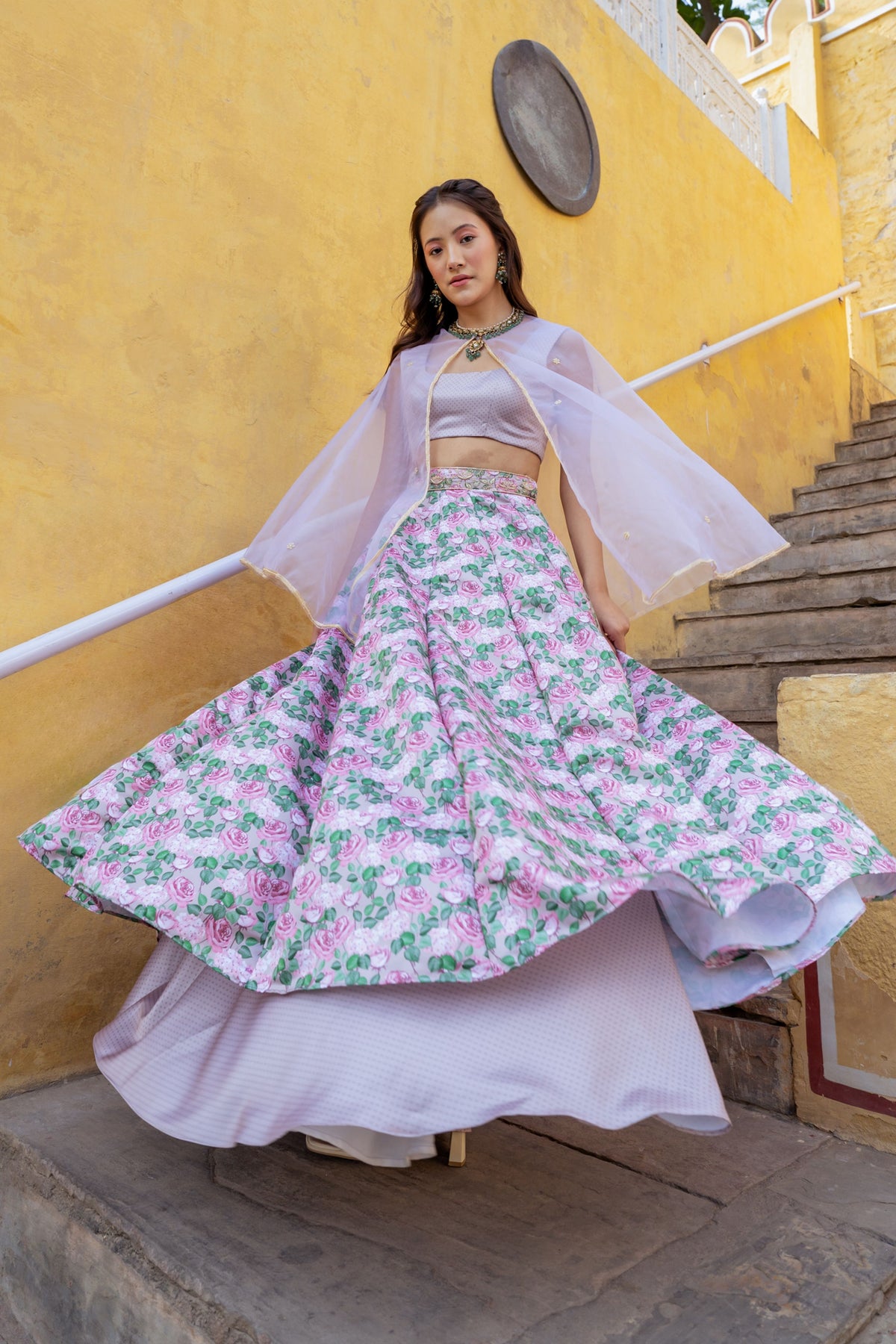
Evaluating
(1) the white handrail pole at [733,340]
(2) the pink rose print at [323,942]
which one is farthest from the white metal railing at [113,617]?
(1) the white handrail pole at [733,340]

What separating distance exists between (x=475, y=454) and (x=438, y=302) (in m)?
0.44

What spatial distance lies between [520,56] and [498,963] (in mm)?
3265

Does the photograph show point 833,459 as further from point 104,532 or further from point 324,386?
point 104,532

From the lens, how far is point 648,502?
180 cm

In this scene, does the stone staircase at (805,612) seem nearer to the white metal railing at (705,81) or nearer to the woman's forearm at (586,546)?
the woman's forearm at (586,546)

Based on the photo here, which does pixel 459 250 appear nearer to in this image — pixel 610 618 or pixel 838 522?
pixel 610 618

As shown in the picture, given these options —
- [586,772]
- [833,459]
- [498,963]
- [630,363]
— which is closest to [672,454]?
[586,772]

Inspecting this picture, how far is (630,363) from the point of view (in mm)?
3621

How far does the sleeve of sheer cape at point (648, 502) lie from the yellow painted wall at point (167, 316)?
0.76m

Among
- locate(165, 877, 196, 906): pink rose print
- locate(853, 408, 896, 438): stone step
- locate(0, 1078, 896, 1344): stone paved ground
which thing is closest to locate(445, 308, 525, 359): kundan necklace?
locate(165, 877, 196, 906): pink rose print

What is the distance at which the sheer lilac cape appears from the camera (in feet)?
5.90

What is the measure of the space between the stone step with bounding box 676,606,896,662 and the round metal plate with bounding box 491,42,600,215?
5.19ft

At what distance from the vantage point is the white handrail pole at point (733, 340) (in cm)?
336

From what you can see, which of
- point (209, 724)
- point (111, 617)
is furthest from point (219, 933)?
point (111, 617)
